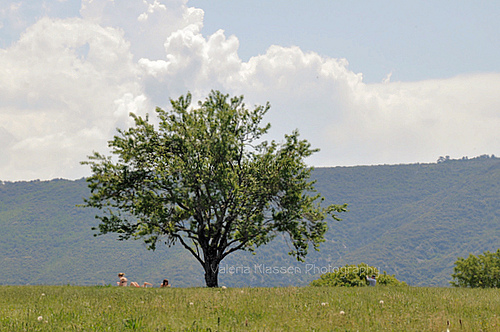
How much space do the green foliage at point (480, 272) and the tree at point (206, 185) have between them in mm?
33984

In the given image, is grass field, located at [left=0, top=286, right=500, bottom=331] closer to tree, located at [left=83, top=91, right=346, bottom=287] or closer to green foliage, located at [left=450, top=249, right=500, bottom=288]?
tree, located at [left=83, top=91, right=346, bottom=287]

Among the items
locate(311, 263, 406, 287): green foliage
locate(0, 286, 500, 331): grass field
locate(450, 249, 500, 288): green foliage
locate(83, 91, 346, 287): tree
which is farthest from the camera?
locate(450, 249, 500, 288): green foliage

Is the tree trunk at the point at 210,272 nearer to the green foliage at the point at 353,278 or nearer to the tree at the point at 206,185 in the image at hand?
the tree at the point at 206,185

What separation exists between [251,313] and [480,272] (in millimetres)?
51251

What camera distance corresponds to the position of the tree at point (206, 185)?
1088 inches

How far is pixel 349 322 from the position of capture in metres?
11.7

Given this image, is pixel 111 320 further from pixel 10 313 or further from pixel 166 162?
pixel 166 162

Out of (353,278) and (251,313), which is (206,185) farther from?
(353,278)

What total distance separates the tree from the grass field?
37.7ft

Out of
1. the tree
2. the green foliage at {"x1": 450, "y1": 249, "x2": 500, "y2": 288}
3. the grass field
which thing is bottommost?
the green foliage at {"x1": 450, "y1": 249, "x2": 500, "y2": 288}

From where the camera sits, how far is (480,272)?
5559 centimetres

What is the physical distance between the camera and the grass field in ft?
36.2

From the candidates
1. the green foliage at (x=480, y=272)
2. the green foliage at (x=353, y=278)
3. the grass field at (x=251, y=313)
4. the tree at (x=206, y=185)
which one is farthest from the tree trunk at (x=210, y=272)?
the green foliage at (x=480, y=272)

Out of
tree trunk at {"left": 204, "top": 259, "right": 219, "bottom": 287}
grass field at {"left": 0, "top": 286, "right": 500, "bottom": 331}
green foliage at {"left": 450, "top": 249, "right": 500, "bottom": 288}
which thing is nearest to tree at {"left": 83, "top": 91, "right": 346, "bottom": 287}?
tree trunk at {"left": 204, "top": 259, "right": 219, "bottom": 287}
